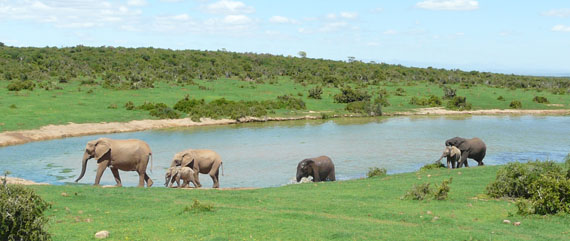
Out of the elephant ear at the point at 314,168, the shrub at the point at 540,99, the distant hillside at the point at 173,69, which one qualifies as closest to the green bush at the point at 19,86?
the distant hillside at the point at 173,69

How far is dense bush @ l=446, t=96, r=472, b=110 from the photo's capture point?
5588 centimetres

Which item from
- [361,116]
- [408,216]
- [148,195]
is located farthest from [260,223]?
[361,116]

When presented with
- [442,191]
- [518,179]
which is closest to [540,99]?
[518,179]

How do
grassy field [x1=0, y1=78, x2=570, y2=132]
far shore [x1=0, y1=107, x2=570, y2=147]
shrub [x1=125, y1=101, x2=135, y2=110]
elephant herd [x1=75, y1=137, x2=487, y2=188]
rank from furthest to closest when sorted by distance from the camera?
shrub [x1=125, y1=101, x2=135, y2=110], grassy field [x1=0, y1=78, x2=570, y2=132], far shore [x1=0, y1=107, x2=570, y2=147], elephant herd [x1=75, y1=137, x2=487, y2=188]

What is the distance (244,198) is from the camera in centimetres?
1703

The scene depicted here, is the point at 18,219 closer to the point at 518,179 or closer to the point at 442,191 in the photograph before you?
the point at 442,191

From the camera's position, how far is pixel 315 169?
22.6 meters

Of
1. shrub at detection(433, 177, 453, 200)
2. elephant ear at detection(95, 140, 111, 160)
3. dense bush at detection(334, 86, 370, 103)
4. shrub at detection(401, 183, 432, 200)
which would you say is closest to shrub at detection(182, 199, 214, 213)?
shrub at detection(401, 183, 432, 200)

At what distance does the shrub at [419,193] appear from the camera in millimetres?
16297

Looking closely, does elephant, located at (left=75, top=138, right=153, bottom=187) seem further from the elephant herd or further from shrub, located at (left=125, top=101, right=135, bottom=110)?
shrub, located at (left=125, top=101, right=135, bottom=110)

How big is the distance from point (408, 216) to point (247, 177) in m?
11.5

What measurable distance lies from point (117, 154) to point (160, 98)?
31.7 meters

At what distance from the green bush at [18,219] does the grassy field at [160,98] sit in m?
27.0

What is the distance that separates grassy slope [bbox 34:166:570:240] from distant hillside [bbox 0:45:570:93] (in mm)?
43577
